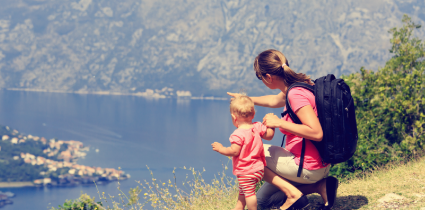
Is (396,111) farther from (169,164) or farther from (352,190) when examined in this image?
(169,164)

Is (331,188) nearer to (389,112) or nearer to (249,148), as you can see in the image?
(249,148)

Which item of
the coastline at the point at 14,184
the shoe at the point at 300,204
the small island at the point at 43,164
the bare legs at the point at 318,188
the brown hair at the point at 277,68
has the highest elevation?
the brown hair at the point at 277,68

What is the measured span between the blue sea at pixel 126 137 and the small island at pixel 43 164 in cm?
274

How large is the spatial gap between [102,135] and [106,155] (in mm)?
21114

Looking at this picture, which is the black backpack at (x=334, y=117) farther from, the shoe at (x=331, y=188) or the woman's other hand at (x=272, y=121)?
the shoe at (x=331, y=188)

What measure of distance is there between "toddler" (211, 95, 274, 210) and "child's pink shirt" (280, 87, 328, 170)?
28cm

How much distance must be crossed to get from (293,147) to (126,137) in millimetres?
112272

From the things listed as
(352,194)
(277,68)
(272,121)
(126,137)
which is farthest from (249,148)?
(126,137)

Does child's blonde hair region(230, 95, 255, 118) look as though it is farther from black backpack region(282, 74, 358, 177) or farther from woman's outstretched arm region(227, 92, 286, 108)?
woman's outstretched arm region(227, 92, 286, 108)

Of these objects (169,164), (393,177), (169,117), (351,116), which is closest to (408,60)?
(393,177)

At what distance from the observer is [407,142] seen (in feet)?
22.5

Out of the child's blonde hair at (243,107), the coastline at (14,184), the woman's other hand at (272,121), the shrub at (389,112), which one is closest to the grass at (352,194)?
the shrub at (389,112)

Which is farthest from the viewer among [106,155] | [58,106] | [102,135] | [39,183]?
[58,106]

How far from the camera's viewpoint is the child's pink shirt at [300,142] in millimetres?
3086
